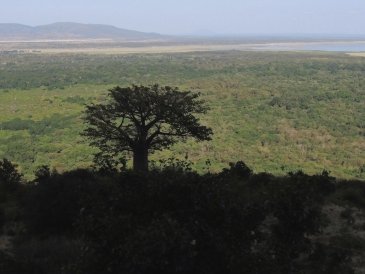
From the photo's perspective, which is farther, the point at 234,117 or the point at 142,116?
the point at 234,117

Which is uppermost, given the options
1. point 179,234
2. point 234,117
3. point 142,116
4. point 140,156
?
point 179,234

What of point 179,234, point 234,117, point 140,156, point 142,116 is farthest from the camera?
point 234,117

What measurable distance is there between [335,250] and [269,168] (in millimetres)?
25740

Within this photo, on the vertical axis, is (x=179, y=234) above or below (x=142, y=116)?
above

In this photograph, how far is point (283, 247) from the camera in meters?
9.34

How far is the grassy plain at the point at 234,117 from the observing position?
40188 millimetres

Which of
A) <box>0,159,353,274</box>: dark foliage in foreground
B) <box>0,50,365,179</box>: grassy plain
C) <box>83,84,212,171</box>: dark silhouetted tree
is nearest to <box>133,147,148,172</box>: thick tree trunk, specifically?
<box>83,84,212,171</box>: dark silhouetted tree

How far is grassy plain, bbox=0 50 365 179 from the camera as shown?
40188 millimetres

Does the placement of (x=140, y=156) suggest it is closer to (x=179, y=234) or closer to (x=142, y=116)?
(x=142, y=116)

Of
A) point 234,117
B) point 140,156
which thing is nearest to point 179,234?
point 140,156

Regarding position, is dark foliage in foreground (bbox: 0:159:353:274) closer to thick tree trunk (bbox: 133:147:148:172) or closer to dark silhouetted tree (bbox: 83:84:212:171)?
thick tree trunk (bbox: 133:147:148:172)

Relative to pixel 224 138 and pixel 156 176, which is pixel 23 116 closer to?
pixel 224 138

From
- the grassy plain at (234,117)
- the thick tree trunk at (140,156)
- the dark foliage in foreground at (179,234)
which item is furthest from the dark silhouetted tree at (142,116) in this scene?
the grassy plain at (234,117)

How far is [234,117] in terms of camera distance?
57594mm
